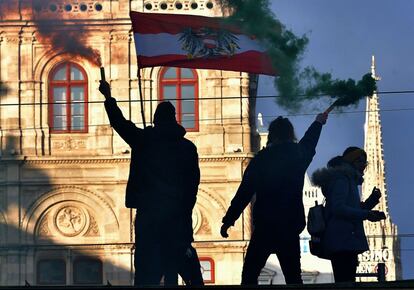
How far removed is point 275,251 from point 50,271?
46.6 metres

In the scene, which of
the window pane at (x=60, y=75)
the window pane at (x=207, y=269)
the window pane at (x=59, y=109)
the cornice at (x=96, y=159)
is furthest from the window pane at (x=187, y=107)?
the window pane at (x=207, y=269)

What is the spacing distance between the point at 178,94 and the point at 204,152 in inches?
95.9

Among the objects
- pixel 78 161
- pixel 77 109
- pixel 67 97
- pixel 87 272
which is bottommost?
pixel 87 272

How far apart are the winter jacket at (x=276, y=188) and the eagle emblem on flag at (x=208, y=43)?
403cm

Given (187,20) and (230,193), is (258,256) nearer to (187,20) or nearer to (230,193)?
(187,20)

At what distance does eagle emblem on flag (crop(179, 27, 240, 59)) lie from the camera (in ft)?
61.0

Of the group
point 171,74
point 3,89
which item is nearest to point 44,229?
point 3,89

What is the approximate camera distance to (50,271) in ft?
199

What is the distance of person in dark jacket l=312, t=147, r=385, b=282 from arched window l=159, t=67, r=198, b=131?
46583 millimetres

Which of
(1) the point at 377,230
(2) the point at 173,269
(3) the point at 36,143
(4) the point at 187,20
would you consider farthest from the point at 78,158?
(1) the point at 377,230

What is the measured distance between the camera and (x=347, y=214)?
14461 mm

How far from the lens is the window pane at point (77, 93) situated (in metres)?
61.4

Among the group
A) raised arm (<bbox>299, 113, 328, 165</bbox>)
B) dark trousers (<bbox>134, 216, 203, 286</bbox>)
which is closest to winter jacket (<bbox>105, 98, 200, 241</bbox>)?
dark trousers (<bbox>134, 216, 203, 286</bbox>)

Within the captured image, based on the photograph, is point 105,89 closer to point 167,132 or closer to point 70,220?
point 167,132
